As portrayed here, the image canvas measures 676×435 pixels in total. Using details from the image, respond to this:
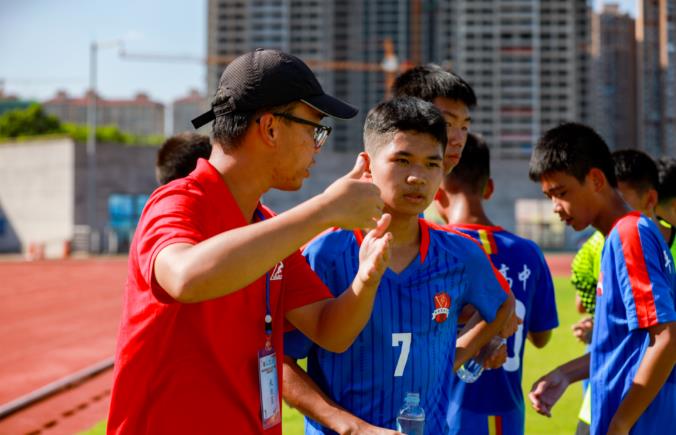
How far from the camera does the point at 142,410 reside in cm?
200

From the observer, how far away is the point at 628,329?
9.28 feet

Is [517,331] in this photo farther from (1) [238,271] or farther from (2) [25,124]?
(2) [25,124]

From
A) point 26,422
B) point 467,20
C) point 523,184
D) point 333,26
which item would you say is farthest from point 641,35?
point 26,422

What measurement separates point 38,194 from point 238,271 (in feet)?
135

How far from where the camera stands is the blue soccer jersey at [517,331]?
323 cm

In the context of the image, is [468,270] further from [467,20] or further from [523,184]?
[467,20]

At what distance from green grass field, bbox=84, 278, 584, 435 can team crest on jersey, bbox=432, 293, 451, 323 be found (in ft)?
12.9

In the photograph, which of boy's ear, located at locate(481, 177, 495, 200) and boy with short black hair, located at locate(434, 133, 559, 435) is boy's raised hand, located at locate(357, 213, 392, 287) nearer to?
boy with short black hair, located at locate(434, 133, 559, 435)

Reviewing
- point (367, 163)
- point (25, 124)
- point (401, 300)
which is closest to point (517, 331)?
point (401, 300)

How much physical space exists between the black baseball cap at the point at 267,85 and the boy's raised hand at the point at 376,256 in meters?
0.33

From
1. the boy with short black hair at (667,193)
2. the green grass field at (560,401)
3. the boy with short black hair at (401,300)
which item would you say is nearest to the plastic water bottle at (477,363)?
the boy with short black hair at (401,300)

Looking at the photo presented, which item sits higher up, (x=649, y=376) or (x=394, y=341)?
(x=394, y=341)

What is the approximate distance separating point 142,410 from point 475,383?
164cm

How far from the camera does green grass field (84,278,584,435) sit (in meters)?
6.39
